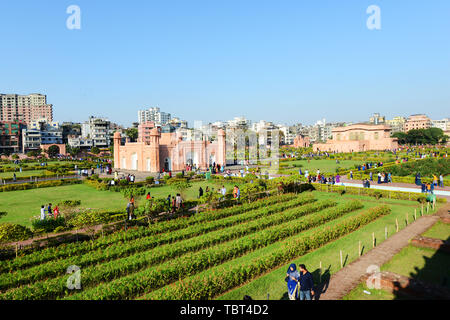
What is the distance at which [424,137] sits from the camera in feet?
331

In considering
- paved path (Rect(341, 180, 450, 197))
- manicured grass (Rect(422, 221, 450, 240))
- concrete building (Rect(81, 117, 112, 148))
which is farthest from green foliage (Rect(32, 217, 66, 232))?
concrete building (Rect(81, 117, 112, 148))

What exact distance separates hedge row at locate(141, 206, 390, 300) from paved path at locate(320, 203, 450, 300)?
1784 mm

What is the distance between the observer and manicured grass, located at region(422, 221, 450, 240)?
13.2m

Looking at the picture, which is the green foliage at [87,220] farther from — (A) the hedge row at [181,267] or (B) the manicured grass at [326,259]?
(B) the manicured grass at [326,259]

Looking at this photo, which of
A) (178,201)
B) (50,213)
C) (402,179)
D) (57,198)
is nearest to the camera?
(50,213)

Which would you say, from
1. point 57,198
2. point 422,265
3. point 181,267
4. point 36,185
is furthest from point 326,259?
point 36,185

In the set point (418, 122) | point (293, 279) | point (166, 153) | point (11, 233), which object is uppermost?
point (418, 122)

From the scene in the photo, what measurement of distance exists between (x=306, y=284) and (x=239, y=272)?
2.44 m

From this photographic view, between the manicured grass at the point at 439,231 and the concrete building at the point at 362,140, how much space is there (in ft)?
Result: 223

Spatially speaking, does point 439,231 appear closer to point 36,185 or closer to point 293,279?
point 293,279

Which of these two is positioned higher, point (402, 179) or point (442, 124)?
point (442, 124)

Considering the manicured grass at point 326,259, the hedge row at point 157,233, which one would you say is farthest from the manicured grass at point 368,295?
the hedge row at point 157,233
